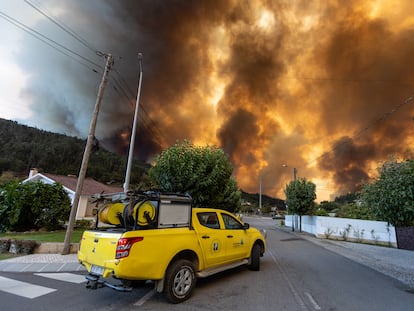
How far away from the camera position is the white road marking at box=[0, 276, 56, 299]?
4.92 meters

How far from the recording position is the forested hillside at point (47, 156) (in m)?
47.2

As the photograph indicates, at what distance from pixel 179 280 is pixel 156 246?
981 millimetres

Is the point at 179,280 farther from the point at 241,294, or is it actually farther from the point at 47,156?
the point at 47,156

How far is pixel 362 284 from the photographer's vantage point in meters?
6.34

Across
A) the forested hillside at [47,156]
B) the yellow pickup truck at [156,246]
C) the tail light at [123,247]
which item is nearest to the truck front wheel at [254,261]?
the yellow pickup truck at [156,246]

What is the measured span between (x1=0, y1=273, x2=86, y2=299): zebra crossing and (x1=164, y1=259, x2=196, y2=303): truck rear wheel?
115 inches

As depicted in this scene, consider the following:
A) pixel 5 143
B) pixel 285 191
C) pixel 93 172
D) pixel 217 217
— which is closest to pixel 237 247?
pixel 217 217

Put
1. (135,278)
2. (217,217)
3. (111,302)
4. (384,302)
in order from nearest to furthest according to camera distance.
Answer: (135,278) < (111,302) < (384,302) < (217,217)

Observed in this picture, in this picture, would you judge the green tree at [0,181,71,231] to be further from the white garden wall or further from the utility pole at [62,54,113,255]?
the white garden wall

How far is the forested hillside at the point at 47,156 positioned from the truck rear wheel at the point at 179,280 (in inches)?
1696

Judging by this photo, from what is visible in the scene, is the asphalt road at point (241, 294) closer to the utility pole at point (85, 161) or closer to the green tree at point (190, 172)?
the utility pole at point (85, 161)

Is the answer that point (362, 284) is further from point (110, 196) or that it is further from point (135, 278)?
point (110, 196)

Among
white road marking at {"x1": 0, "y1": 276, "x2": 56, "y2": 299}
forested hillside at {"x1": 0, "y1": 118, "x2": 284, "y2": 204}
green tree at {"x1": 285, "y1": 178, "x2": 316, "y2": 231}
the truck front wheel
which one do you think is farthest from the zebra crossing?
forested hillside at {"x1": 0, "y1": 118, "x2": 284, "y2": 204}

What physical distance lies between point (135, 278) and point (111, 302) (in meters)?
1.13
